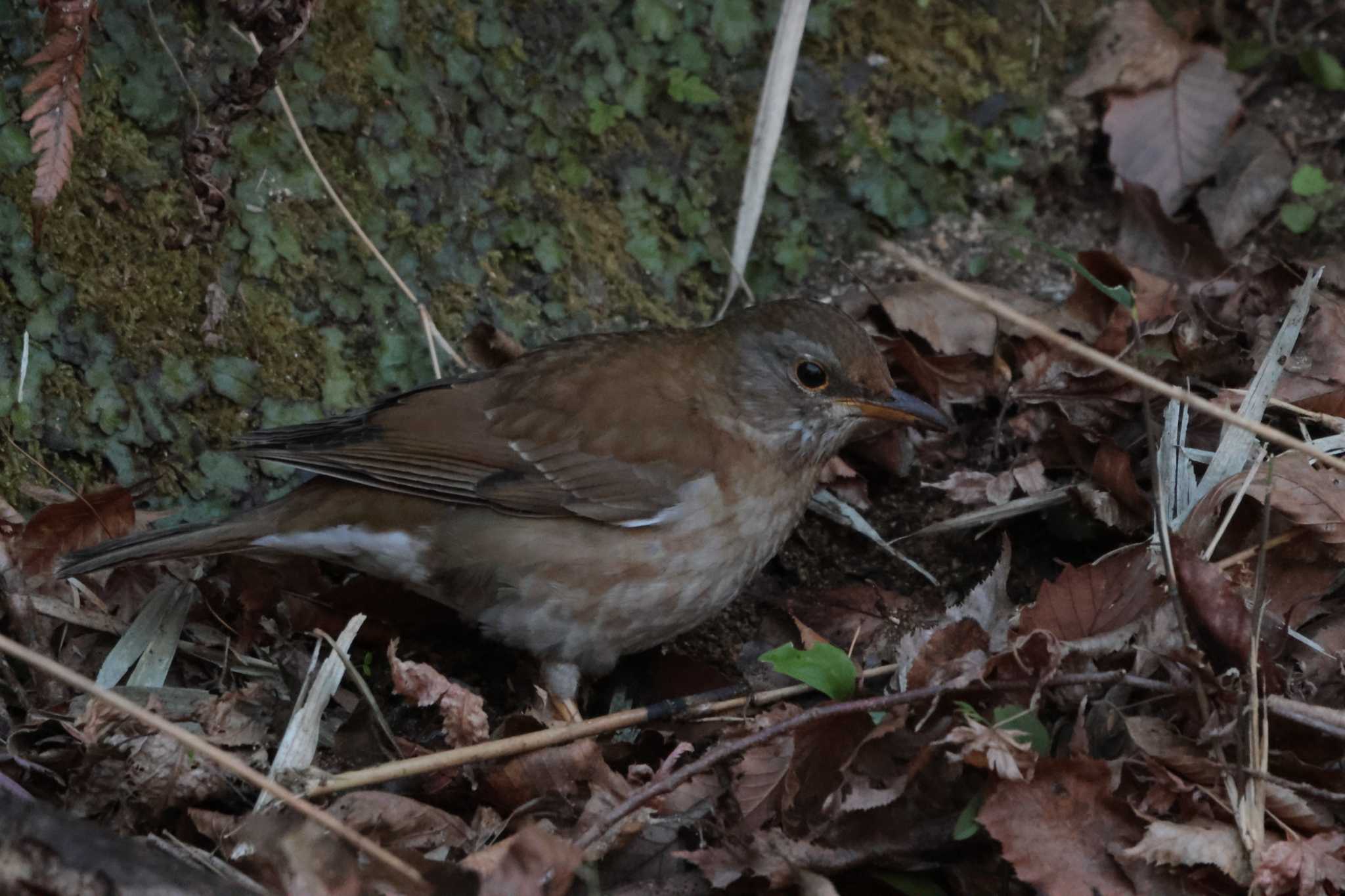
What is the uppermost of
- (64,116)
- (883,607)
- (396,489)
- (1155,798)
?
(64,116)

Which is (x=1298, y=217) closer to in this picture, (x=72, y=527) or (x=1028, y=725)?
(x=1028, y=725)

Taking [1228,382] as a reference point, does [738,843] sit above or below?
below

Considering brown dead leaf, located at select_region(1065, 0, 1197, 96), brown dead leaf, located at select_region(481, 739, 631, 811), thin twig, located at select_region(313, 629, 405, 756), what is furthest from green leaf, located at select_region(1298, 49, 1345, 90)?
thin twig, located at select_region(313, 629, 405, 756)

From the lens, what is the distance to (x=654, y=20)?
5.50 meters

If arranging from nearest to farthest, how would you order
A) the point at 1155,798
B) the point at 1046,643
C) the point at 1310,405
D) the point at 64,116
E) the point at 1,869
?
the point at 1,869 → the point at 1155,798 → the point at 1046,643 → the point at 64,116 → the point at 1310,405

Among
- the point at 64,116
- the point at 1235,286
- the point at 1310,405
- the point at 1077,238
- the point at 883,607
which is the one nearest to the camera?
the point at 64,116

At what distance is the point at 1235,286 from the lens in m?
5.31

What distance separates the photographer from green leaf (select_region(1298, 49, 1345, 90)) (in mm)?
6047

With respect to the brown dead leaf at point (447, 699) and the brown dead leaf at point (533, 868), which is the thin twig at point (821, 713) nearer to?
the brown dead leaf at point (533, 868)

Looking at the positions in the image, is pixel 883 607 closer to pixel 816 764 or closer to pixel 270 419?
pixel 816 764

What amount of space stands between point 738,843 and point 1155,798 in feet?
3.24

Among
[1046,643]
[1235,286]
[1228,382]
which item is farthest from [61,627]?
[1235,286]

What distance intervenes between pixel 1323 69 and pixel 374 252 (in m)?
4.03

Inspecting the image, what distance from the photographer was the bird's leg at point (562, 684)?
15.4ft
